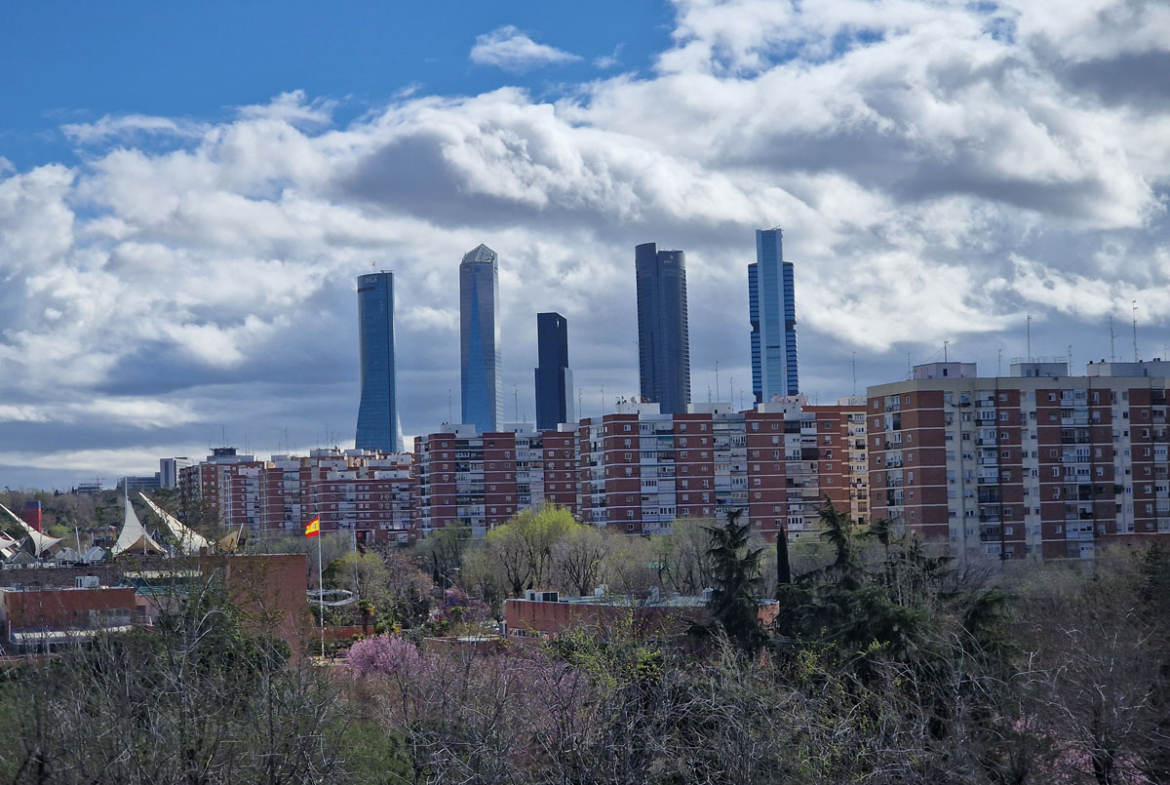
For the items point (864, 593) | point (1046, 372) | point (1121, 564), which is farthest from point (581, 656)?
point (1046, 372)

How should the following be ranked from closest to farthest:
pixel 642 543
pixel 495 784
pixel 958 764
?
1. pixel 495 784
2. pixel 958 764
3. pixel 642 543

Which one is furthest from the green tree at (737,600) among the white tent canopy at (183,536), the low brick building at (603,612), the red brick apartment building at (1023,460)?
the red brick apartment building at (1023,460)

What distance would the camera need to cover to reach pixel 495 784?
44.6 feet

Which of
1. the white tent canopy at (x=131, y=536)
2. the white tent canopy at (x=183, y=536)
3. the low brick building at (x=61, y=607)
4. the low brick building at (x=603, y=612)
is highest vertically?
the white tent canopy at (x=183, y=536)

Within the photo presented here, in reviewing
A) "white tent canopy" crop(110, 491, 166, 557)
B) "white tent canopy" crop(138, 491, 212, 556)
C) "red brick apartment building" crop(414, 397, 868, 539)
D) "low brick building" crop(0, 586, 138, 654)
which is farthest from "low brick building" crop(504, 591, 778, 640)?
"red brick apartment building" crop(414, 397, 868, 539)

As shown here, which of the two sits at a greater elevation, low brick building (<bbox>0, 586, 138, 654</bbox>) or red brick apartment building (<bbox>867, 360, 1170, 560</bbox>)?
red brick apartment building (<bbox>867, 360, 1170, 560</bbox>)

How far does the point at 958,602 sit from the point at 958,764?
47.7 feet

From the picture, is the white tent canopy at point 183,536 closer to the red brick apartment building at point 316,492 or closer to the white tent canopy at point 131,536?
the white tent canopy at point 131,536

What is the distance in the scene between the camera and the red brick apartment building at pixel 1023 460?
6569 cm

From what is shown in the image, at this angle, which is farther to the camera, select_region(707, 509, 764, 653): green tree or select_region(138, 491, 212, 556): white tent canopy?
select_region(707, 509, 764, 653): green tree

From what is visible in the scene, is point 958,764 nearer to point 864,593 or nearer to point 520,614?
point 864,593

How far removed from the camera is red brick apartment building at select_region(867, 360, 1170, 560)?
65688 mm

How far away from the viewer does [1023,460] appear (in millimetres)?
67188

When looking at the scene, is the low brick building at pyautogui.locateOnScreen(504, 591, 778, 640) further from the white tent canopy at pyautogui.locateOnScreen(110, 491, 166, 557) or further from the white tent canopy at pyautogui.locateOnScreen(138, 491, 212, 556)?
the white tent canopy at pyautogui.locateOnScreen(110, 491, 166, 557)
